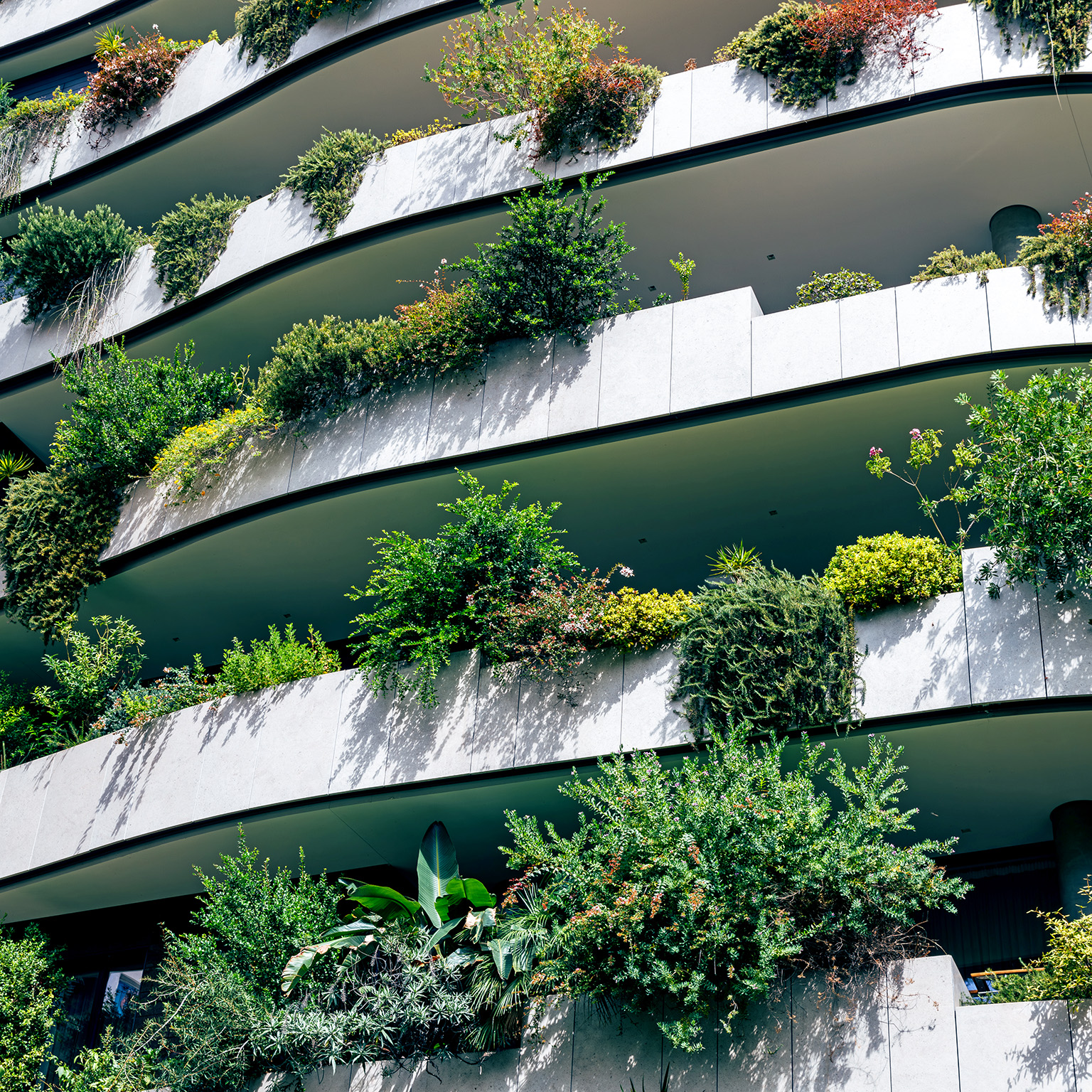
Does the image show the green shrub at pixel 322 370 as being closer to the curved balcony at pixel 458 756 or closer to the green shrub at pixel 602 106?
the green shrub at pixel 602 106

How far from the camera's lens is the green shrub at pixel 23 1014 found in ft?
41.8

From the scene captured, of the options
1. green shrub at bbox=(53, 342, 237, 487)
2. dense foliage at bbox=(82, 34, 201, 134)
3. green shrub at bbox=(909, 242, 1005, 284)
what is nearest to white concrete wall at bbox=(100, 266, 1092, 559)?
green shrub at bbox=(909, 242, 1005, 284)

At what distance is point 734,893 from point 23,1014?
894 centimetres

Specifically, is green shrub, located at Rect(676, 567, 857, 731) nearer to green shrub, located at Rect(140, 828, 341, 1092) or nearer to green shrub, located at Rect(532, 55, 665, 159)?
green shrub, located at Rect(140, 828, 341, 1092)

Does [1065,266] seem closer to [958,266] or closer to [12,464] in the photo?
[958,266]

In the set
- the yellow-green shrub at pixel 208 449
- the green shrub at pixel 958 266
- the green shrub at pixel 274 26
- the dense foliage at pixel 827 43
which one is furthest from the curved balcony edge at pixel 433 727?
the green shrub at pixel 274 26

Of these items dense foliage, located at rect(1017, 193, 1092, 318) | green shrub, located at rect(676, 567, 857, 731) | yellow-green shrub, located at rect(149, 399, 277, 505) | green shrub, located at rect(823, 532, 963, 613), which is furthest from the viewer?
yellow-green shrub, located at rect(149, 399, 277, 505)

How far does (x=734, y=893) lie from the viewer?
890 cm

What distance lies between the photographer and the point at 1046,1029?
8141 millimetres

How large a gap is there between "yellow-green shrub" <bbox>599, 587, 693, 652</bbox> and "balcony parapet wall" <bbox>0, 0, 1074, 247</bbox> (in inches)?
244

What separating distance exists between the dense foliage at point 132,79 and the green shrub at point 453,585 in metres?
11.8

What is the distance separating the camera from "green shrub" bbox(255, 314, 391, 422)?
1417cm

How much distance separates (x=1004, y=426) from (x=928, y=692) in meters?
2.43

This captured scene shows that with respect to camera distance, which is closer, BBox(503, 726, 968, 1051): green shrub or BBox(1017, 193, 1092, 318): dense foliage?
BBox(503, 726, 968, 1051): green shrub
